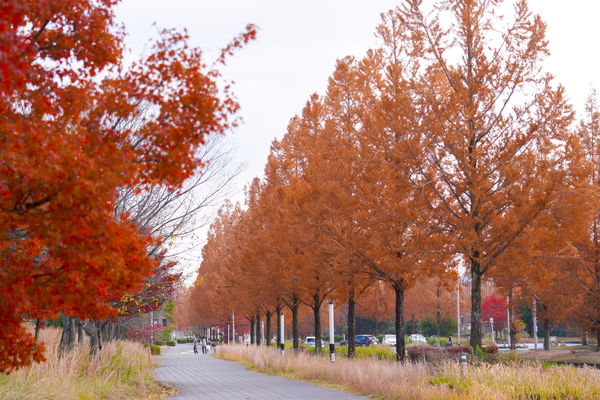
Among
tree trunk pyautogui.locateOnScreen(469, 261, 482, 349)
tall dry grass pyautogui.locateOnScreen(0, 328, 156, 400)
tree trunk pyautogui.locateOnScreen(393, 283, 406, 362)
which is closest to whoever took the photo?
tall dry grass pyautogui.locateOnScreen(0, 328, 156, 400)

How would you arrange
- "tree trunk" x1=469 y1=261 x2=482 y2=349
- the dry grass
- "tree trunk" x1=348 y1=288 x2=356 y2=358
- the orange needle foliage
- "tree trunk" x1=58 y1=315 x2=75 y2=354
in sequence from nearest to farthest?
the orange needle foliage < the dry grass < "tree trunk" x1=469 y1=261 x2=482 y2=349 < "tree trunk" x1=58 y1=315 x2=75 y2=354 < "tree trunk" x1=348 y1=288 x2=356 y2=358

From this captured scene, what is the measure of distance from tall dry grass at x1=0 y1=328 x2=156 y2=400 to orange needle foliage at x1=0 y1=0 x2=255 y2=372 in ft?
16.6

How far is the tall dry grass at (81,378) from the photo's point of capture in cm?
1091

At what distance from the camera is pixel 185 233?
17062 mm

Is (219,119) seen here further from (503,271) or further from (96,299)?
(503,271)

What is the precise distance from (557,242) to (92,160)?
545 inches

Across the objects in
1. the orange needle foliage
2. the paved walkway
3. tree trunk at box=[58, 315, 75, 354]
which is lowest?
the paved walkway

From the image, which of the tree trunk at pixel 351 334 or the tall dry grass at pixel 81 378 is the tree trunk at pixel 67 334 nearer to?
the tall dry grass at pixel 81 378

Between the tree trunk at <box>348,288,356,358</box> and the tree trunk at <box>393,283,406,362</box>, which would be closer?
the tree trunk at <box>393,283,406,362</box>

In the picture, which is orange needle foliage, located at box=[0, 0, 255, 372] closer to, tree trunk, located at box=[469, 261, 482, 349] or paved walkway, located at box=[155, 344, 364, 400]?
paved walkway, located at box=[155, 344, 364, 400]

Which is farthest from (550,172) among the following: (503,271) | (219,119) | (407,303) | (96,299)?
(407,303)

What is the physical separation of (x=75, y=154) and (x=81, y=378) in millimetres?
10373

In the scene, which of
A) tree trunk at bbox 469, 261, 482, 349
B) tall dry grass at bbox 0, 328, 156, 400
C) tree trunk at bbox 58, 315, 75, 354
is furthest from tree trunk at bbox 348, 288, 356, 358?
tree trunk at bbox 58, 315, 75, 354

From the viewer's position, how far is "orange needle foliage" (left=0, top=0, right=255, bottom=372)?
195 inches
